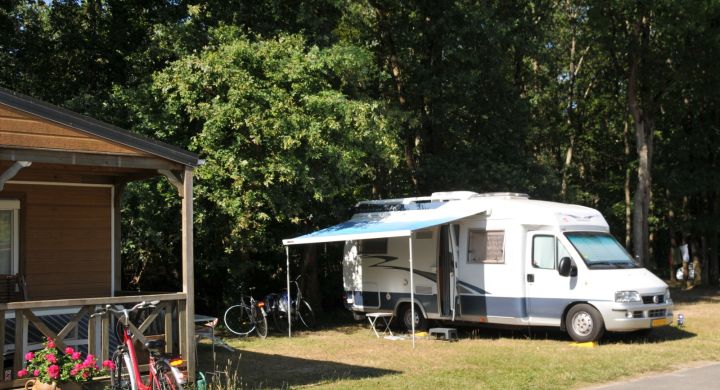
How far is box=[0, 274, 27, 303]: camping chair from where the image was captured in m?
10.7

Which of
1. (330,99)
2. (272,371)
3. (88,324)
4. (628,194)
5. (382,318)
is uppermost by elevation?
(330,99)

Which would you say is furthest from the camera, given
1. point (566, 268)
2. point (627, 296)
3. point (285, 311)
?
point (285, 311)

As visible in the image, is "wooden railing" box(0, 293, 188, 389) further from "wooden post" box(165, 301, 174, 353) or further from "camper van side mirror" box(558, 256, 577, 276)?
"camper van side mirror" box(558, 256, 577, 276)

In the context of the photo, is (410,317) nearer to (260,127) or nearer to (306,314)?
(306,314)

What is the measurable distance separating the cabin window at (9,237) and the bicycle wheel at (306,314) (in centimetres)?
Answer: 803

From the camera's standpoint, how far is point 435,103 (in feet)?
74.4

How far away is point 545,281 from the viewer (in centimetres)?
1434

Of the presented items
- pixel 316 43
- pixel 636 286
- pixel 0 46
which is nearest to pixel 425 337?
pixel 636 286

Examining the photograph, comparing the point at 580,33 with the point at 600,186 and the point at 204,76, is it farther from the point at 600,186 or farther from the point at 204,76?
the point at 204,76

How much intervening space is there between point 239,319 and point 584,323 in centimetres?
741

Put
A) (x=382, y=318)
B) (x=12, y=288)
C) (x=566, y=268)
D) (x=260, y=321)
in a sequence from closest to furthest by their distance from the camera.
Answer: (x=12, y=288), (x=566, y=268), (x=260, y=321), (x=382, y=318)

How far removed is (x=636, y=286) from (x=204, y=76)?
9.28 meters

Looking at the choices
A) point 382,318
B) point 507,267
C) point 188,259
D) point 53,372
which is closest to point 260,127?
point 382,318

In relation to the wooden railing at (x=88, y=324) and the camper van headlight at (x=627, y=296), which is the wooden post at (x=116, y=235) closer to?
the wooden railing at (x=88, y=324)
